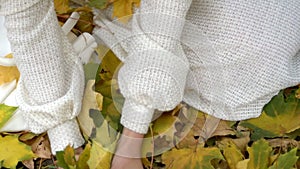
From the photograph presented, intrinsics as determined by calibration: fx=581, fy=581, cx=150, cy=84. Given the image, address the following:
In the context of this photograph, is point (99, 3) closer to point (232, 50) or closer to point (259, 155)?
point (232, 50)

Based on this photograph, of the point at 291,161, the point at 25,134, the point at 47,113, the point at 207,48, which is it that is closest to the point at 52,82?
the point at 47,113

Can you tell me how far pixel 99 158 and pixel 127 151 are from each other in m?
0.07

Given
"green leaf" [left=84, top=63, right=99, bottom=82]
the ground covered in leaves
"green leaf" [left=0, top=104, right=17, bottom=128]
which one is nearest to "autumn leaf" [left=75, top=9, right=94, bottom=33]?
the ground covered in leaves

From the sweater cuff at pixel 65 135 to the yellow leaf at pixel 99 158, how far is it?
6 centimetres

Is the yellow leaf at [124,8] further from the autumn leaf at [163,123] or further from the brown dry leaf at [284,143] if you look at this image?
the brown dry leaf at [284,143]

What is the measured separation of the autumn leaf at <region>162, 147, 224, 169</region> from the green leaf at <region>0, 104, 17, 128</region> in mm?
357

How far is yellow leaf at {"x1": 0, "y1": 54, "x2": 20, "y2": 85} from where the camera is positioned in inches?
52.8

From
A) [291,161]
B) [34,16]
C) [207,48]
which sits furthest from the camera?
[207,48]

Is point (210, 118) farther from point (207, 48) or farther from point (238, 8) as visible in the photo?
point (238, 8)

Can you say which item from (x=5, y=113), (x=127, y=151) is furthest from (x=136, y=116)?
(x=5, y=113)

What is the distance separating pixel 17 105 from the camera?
1311 millimetres

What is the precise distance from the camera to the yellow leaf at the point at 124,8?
4.49ft

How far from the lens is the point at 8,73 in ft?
4.43

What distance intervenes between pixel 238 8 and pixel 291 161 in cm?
37
